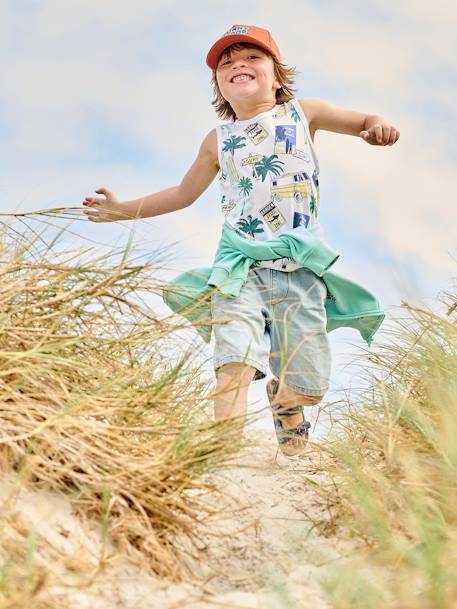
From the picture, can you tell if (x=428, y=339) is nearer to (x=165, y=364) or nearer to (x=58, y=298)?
(x=165, y=364)

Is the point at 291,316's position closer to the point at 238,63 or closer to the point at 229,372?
the point at 229,372

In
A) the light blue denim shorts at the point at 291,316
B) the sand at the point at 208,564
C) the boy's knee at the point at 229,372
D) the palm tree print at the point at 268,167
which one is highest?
the palm tree print at the point at 268,167

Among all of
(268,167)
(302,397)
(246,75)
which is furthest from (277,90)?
(302,397)

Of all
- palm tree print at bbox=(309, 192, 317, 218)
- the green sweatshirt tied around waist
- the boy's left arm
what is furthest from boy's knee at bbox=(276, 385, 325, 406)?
the boy's left arm

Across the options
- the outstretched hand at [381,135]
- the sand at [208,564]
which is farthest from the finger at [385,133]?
the sand at [208,564]

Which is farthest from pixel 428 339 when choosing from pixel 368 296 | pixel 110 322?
pixel 110 322

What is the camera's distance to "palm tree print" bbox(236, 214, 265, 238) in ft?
10.1

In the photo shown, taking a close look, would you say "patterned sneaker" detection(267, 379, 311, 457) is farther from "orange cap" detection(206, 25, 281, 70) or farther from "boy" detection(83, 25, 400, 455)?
"orange cap" detection(206, 25, 281, 70)

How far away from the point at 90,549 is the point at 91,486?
14 cm

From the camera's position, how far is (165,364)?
234 centimetres

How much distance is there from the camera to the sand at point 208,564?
1.55m

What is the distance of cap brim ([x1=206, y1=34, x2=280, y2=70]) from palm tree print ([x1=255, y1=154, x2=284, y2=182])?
1.69 ft

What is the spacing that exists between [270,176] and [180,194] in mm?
512

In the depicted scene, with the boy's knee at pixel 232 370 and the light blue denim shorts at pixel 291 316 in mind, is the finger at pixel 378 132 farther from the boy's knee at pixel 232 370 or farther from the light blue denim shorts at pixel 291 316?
the boy's knee at pixel 232 370
